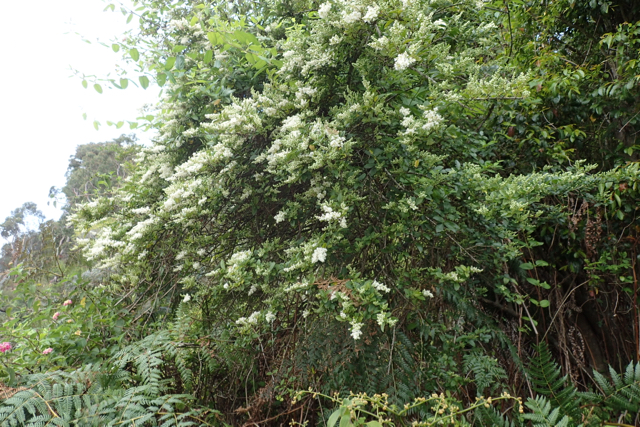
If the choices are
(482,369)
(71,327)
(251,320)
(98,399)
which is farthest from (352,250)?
(71,327)

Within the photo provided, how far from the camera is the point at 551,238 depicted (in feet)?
8.30

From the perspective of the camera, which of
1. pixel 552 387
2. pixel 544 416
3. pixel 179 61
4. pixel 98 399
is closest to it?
pixel 544 416

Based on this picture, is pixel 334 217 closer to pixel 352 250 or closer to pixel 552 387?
pixel 352 250

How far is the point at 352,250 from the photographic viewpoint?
1830mm

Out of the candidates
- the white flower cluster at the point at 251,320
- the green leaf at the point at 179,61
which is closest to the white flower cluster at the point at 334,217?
the white flower cluster at the point at 251,320

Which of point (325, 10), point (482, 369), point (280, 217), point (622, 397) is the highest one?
point (325, 10)

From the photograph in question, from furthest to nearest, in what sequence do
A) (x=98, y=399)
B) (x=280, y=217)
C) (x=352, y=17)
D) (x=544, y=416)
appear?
(x=280, y=217) < (x=352, y=17) < (x=98, y=399) < (x=544, y=416)

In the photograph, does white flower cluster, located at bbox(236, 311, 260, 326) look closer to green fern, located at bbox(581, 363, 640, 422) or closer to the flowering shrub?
the flowering shrub

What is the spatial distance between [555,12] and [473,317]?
2.25 m

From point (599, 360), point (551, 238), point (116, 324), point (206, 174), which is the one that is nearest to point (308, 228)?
point (206, 174)

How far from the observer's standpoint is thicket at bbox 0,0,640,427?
1635 millimetres

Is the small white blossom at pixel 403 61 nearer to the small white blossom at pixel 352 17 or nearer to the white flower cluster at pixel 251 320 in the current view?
→ the small white blossom at pixel 352 17

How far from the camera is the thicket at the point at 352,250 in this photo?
1635 millimetres

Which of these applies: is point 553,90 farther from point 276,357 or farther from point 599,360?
point 276,357
